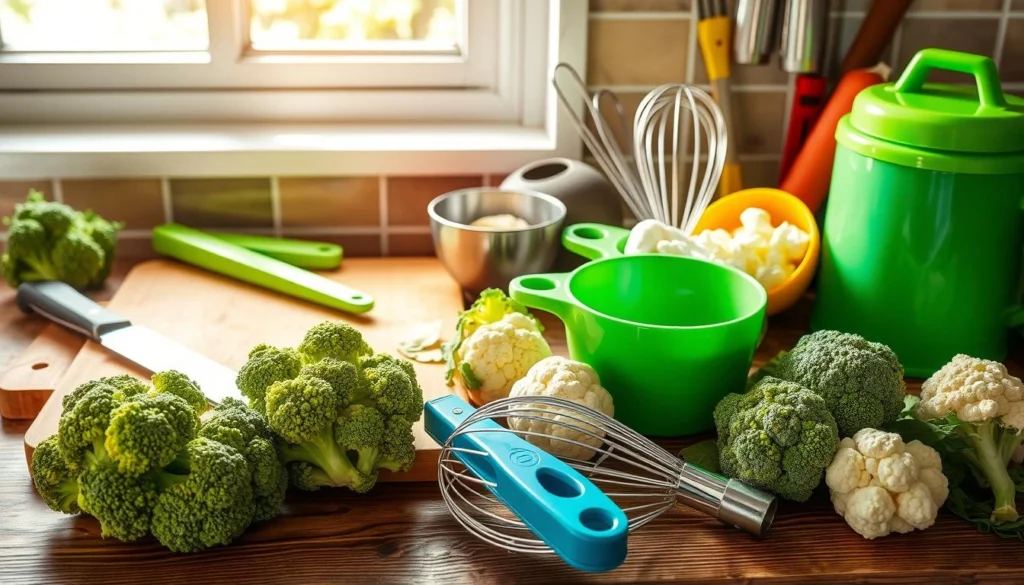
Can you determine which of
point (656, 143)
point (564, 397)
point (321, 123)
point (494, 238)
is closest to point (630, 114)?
point (656, 143)

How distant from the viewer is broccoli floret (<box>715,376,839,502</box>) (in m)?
0.76

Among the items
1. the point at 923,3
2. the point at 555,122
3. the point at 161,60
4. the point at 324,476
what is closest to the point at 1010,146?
the point at 923,3

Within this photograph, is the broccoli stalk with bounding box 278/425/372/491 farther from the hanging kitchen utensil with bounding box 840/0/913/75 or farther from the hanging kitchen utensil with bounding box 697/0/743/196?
the hanging kitchen utensil with bounding box 840/0/913/75

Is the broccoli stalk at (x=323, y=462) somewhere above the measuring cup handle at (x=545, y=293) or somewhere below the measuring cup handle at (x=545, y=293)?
below

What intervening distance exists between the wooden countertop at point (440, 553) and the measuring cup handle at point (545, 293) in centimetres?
19

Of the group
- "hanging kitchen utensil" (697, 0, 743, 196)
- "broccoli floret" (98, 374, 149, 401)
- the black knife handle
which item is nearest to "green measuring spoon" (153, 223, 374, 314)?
the black knife handle

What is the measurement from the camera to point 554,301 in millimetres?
882

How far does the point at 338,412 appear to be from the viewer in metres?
0.77

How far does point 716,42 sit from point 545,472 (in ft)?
2.06

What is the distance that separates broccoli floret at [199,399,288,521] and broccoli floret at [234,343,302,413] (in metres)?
0.02

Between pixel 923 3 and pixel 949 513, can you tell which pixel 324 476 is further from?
pixel 923 3

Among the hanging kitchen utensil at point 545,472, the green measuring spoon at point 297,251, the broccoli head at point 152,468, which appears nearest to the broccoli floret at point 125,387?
the broccoli head at point 152,468

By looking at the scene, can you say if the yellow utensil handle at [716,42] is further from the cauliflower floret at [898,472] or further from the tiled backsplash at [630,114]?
the cauliflower floret at [898,472]

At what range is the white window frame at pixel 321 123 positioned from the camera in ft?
3.90
